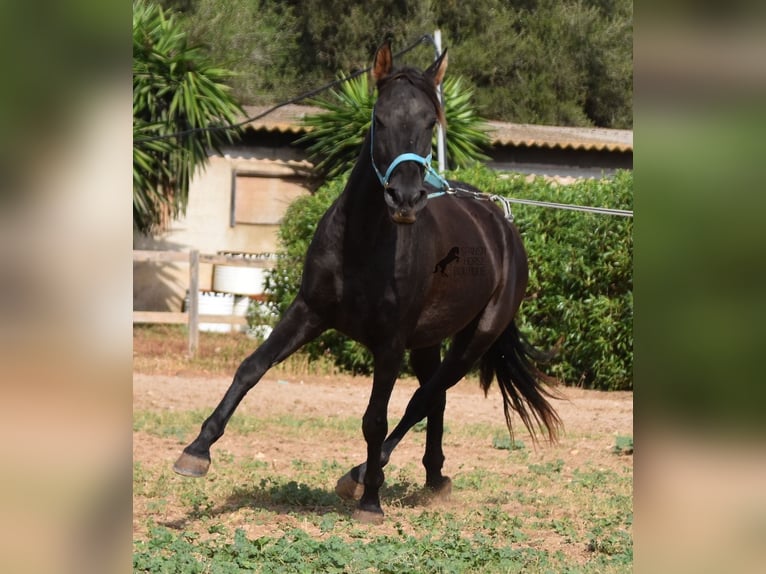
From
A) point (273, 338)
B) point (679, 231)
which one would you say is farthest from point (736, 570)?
point (273, 338)

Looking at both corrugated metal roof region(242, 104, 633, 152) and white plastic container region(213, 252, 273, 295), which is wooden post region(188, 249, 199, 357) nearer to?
white plastic container region(213, 252, 273, 295)

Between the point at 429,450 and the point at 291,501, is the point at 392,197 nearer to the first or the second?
the point at 291,501

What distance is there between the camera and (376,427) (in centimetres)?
555

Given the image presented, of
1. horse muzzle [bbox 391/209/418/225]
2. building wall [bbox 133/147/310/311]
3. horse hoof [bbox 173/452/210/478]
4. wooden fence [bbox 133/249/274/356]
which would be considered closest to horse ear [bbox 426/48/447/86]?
horse muzzle [bbox 391/209/418/225]

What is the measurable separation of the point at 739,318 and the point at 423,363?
5844 mm

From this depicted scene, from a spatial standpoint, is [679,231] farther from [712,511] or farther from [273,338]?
[273,338]

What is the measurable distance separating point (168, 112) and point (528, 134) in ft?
25.7

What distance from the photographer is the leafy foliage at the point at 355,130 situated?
16.4 m

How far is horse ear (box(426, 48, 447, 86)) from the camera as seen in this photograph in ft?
17.2

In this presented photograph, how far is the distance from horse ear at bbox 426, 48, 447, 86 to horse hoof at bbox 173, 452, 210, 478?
2328 millimetres

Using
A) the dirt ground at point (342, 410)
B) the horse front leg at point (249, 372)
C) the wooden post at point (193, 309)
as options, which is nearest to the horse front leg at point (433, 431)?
the dirt ground at point (342, 410)

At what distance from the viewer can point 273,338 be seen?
17.7 feet

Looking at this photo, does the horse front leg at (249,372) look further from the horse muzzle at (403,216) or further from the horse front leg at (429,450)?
the horse muzzle at (403,216)

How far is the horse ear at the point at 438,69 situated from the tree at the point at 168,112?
10832 millimetres
